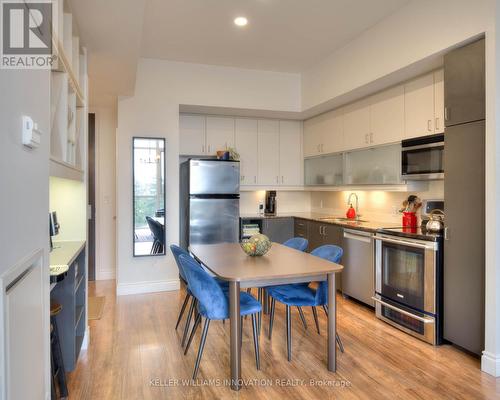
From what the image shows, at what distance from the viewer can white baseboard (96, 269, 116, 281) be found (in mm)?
5374

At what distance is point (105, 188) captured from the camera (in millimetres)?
5406

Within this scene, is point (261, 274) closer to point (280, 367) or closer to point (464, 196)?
point (280, 367)

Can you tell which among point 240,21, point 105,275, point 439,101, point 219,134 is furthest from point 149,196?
point 439,101

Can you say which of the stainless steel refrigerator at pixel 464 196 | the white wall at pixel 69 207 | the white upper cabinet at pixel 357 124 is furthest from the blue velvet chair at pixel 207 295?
the white upper cabinet at pixel 357 124

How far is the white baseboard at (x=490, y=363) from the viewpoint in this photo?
8.39 feet

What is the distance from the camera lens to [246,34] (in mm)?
3994

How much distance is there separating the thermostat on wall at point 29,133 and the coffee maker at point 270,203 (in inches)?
182

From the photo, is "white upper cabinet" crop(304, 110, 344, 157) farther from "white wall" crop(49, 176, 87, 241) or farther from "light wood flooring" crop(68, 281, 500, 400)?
"white wall" crop(49, 176, 87, 241)

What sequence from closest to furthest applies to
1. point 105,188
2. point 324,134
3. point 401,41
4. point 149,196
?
point 401,41 < point 149,196 < point 324,134 < point 105,188

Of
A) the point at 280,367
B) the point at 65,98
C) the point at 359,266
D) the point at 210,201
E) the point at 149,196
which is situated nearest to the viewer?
the point at 65,98

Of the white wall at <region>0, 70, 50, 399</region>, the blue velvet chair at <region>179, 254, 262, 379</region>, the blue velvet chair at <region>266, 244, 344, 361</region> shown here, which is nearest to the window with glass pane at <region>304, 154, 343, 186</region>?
the blue velvet chair at <region>266, 244, 344, 361</region>

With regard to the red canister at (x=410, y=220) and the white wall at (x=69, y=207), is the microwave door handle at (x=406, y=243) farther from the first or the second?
the white wall at (x=69, y=207)

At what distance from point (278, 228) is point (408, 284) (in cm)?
236

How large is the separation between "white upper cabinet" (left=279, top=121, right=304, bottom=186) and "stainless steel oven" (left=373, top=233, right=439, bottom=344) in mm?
2303
